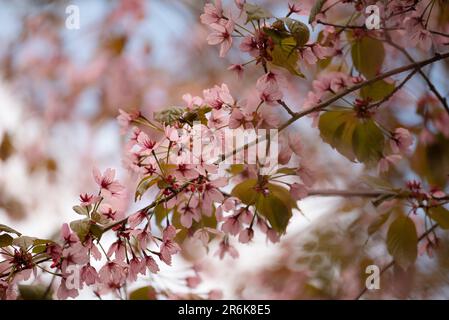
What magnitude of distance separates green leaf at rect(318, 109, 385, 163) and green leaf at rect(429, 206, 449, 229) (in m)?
0.11

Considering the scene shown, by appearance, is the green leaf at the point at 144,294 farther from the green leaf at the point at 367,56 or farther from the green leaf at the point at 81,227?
the green leaf at the point at 367,56

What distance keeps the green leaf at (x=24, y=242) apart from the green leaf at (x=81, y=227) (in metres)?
0.05

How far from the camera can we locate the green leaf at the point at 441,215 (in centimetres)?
77

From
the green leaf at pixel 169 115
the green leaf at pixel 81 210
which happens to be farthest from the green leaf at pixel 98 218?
the green leaf at pixel 169 115

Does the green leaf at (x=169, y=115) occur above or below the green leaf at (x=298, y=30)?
below

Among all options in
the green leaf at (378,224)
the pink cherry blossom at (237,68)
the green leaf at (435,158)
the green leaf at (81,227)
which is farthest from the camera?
the green leaf at (435,158)

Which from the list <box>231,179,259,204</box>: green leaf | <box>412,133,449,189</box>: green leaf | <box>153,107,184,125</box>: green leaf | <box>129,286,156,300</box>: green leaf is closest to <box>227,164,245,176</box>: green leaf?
<box>231,179,259,204</box>: green leaf

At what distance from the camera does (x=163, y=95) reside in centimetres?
232

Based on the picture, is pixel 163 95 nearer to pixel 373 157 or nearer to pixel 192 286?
pixel 192 286

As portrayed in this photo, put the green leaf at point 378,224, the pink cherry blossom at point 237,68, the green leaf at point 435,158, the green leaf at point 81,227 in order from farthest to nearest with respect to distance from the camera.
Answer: the green leaf at point 435,158 < the green leaf at point 378,224 < the pink cherry blossom at point 237,68 < the green leaf at point 81,227

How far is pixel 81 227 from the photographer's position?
614 mm

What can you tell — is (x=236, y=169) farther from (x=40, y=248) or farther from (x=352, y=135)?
(x=40, y=248)

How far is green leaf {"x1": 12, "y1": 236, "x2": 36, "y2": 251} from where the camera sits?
2.03ft

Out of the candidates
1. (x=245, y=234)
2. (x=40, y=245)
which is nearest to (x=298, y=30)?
(x=245, y=234)
